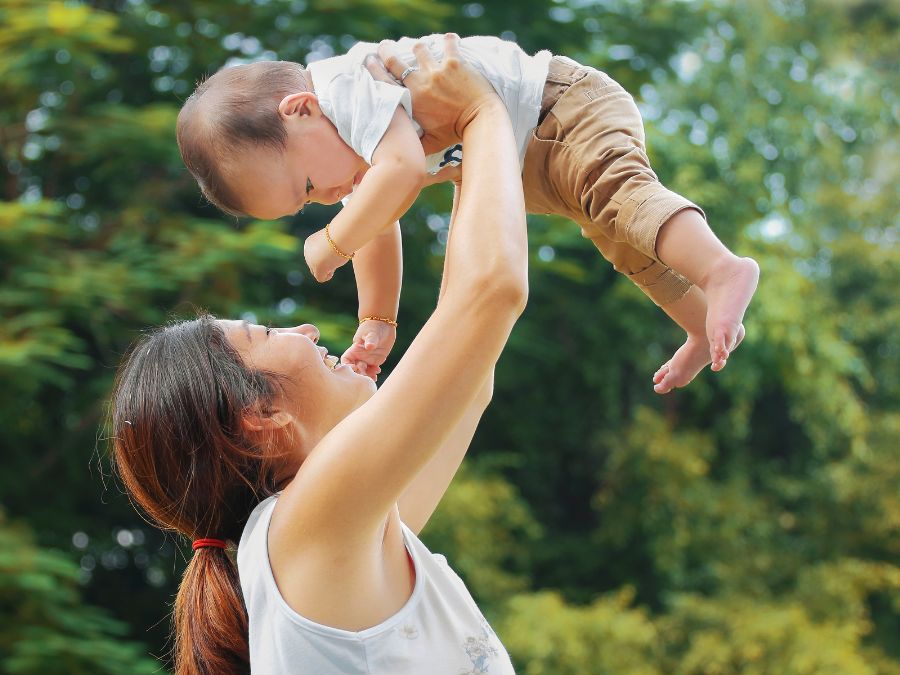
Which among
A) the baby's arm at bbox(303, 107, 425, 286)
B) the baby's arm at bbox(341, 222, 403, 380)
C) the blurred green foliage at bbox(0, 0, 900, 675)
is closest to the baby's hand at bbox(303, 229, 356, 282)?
the baby's arm at bbox(303, 107, 425, 286)

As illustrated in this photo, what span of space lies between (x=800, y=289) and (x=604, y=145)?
6.05m

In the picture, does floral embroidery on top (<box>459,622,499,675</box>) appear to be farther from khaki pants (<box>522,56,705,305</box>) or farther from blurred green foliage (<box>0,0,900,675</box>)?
blurred green foliage (<box>0,0,900,675</box>)

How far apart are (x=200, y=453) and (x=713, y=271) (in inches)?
20.5

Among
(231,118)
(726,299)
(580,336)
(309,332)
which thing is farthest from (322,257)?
(580,336)

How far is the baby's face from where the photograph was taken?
1.23 metres

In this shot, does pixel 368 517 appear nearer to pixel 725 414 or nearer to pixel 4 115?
pixel 4 115

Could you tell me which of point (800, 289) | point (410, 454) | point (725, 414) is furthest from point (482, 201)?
point (725, 414)

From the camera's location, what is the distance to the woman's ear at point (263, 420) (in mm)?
1055

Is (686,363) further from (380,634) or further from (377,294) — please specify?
(380,634)

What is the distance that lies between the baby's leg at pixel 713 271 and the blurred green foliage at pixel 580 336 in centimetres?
325

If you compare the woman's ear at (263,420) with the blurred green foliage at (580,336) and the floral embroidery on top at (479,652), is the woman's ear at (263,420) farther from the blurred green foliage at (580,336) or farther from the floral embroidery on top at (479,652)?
the blurred green foliage at (580,336)

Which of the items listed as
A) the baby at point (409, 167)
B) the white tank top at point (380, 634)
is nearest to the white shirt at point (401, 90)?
the baby at point (409, 167)

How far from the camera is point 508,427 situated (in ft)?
25.1

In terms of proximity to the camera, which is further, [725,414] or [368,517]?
[725,414]
